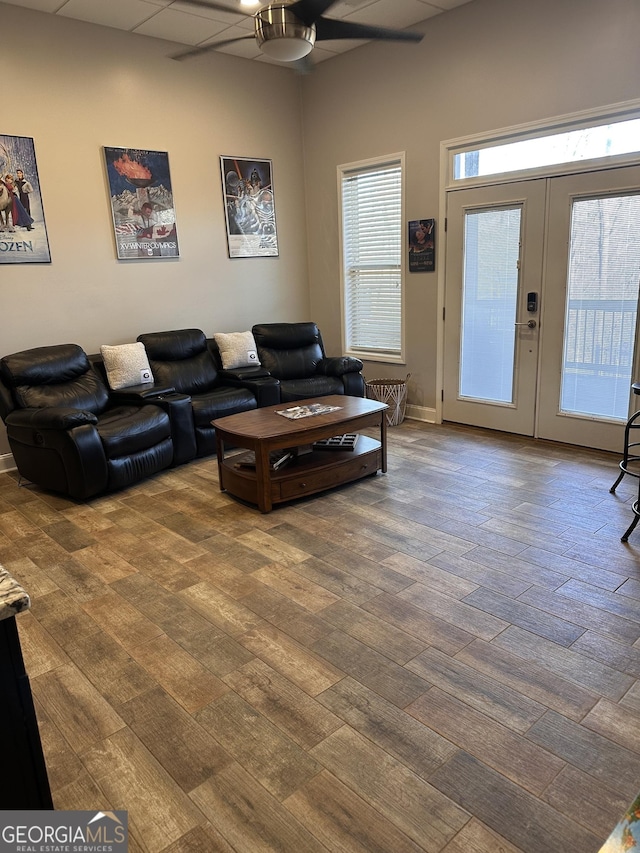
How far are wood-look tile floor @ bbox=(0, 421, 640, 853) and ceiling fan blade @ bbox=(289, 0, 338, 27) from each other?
268 cm

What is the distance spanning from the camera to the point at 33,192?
466 cm

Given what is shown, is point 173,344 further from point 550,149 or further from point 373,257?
point 550,149

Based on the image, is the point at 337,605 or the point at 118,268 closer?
the point at 337,605

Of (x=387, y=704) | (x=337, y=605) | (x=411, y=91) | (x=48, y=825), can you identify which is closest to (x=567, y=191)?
(x=411, y=91)

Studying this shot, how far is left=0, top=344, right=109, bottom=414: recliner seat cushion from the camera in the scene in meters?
4.35

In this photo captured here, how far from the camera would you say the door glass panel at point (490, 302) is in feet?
16.1

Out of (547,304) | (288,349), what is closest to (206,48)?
(288,349)

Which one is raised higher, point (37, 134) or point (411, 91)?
point (411, 91)

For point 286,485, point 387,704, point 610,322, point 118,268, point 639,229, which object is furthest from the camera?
point 118,268

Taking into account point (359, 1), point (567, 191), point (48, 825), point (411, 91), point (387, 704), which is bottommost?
point (387, 704)

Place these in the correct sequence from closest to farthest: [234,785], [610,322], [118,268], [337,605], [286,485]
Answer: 1. [234,785]
2. [337,605]
3. [286,485]
4. [610,322]
5. [118,268]

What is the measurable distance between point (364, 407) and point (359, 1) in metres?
3.04

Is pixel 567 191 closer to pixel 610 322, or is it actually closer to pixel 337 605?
pixel 610 322

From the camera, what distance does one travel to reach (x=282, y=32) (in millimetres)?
2893
